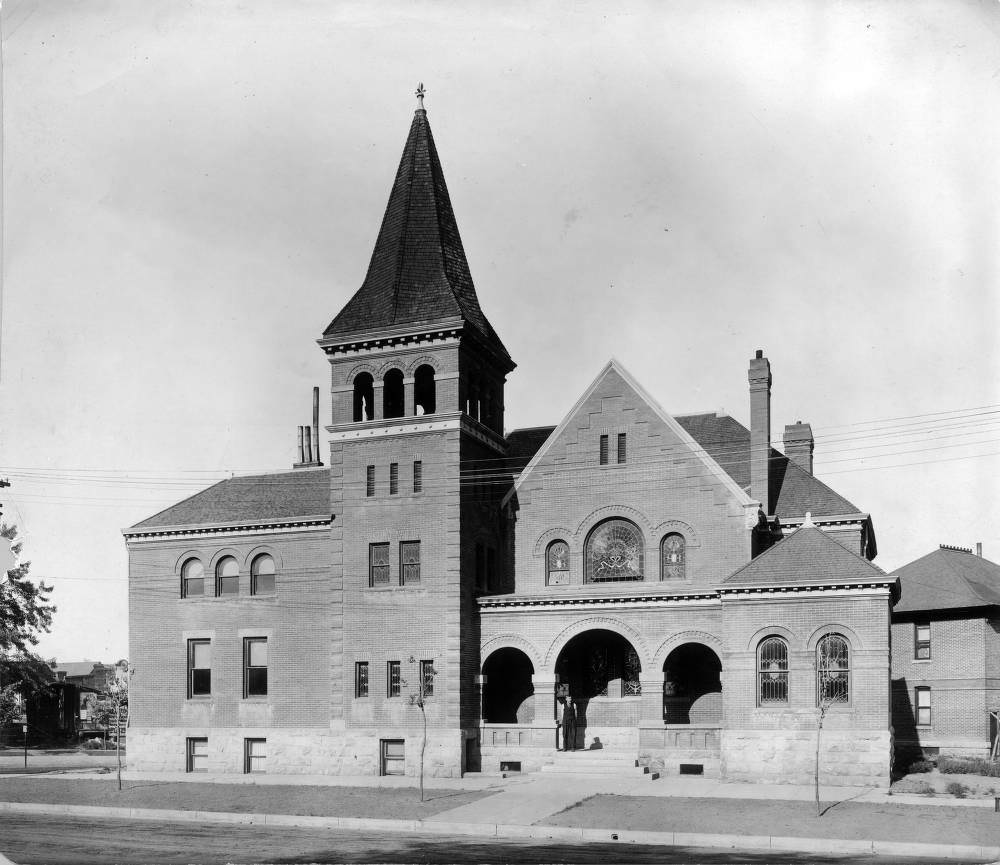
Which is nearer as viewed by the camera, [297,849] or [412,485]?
[297,849]

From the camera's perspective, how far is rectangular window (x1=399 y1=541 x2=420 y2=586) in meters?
34.8

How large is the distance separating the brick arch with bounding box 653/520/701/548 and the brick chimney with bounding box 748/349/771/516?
2.91m

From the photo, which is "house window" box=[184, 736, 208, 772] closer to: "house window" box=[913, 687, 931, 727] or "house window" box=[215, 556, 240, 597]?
"house window" box=[215, 556, 240, 597]

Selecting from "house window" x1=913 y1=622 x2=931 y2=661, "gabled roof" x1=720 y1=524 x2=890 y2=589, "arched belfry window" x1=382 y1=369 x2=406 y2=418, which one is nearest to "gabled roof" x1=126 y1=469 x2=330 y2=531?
"arched belfry window" x1=382 y1=369 x2=406 y2=418

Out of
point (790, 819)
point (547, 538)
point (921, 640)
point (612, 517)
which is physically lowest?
point (790, 819)

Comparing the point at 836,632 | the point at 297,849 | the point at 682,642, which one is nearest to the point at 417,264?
the point at 682,642

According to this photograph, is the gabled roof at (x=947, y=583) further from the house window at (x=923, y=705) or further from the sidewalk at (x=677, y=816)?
the sidewalk at (x=677, y=816)

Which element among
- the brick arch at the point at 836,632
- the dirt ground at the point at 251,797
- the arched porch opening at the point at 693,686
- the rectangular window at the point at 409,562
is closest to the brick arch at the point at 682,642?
the arched porch opening at the point at 693,686

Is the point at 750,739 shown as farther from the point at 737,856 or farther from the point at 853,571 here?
the point at 737,856

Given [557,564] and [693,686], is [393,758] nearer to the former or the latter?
[557,564]

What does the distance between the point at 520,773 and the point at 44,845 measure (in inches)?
588

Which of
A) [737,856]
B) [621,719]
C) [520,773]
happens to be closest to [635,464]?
[621,719]

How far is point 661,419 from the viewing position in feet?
118

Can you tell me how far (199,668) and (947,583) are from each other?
26.1 metres
